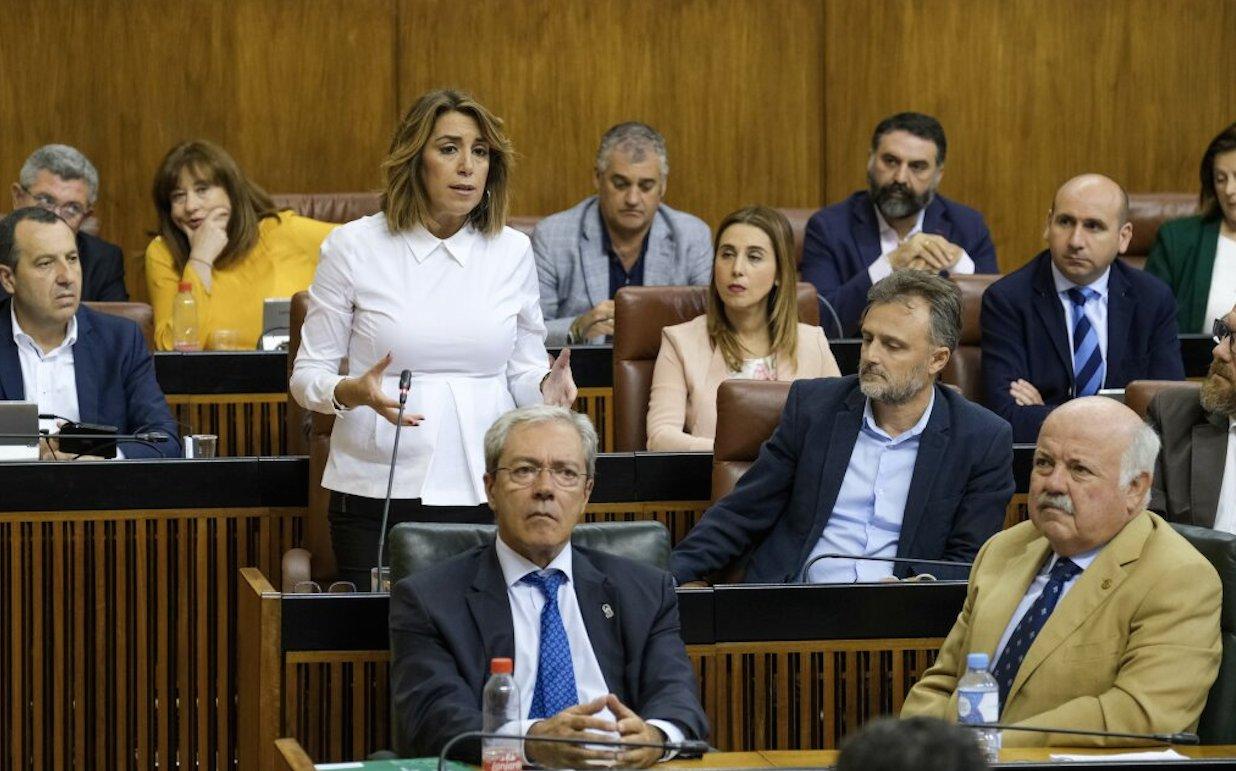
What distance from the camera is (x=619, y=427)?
487cm

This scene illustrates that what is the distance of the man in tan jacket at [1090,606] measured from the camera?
9.57ft

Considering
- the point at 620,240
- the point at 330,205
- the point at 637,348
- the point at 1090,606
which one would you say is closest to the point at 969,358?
the point at 637,348

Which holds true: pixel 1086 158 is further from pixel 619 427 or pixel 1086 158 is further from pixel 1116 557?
pixel 1116 557

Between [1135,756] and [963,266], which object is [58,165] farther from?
[1135,756]

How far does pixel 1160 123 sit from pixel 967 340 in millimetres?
2790

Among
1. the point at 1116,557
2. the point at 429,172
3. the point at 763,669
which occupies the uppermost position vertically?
the point at 429,172

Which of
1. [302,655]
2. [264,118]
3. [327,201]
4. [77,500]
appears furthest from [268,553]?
[264,118]

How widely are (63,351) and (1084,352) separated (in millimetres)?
2504

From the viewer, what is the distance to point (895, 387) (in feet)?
12.7

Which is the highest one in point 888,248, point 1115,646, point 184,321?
point 888,248

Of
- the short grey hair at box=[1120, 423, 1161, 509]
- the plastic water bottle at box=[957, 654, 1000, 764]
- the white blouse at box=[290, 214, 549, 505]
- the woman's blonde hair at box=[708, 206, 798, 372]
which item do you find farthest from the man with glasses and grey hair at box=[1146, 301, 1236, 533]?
the white blouse at box=[290, 214, 549, 505]

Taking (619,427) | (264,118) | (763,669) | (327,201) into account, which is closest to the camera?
(763,669)

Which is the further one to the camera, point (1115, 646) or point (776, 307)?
point (776, 307)

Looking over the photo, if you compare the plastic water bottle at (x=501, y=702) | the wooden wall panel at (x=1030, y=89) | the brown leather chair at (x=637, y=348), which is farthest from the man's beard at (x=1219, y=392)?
the wooden wall panel at (x=1030, y=89)
